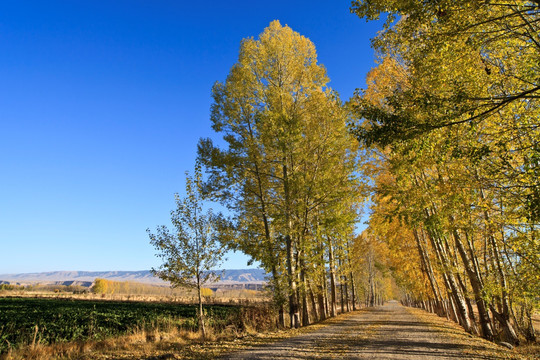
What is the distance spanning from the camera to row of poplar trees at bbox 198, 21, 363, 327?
39.3ft

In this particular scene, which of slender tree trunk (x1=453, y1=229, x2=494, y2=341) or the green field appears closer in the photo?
slender tree trunk (x1=453, y1=229, x2=494, y2=341)

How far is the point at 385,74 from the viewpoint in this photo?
42.1 ft

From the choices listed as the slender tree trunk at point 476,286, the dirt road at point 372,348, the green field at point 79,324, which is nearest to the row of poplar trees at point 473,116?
the slender tree trunk at point 476,286

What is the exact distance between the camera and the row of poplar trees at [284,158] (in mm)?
11984

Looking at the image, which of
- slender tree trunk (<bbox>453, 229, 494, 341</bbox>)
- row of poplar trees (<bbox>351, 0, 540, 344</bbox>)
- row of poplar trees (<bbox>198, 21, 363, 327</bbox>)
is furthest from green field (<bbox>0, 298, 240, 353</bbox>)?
row of poplar trees (<bbox>351, 0, 540, 344</bbox>)

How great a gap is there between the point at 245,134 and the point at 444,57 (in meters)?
8.75

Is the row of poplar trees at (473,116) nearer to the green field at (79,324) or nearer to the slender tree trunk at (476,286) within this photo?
the slender tree trunk at (476,286)

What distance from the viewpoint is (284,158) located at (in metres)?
13.0

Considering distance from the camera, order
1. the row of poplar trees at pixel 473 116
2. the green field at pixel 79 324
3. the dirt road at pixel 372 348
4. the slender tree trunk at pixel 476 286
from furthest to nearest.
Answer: the green field at pixel 79 324 → the slender tree trunk at pixel 476 286 → the dirt road at pixel 372 348 → the row of poplar trees at pixel 473 116

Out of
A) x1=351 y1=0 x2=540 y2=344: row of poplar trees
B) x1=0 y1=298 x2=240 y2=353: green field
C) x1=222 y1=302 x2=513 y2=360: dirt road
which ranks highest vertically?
x1=351 y1=0 x2=540 y2=344: row of poplar trees

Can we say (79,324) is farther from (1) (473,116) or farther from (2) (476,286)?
(1) (473,116)

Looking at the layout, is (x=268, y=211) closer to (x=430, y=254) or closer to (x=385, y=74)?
(x=385, y=74)

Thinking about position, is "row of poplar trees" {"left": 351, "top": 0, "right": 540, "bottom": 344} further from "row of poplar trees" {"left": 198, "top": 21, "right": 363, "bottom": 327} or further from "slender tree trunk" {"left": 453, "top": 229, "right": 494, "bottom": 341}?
"row of poplar trees" {"left": 198, "top": 21, "right": 363, "bottom": 327}

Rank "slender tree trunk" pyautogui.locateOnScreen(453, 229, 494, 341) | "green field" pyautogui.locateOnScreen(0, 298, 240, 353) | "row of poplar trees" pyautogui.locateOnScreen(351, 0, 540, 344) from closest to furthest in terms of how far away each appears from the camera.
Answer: "row of poplar trees" pyautogui.locateOnScreen(351, 0, 540, 344)
"slender tree trunk" pyautogui.locateOnScreen(453, 229, 494, 341)
"green field" pyautogui.locateOnScreen(0, 298, 240, 353)
